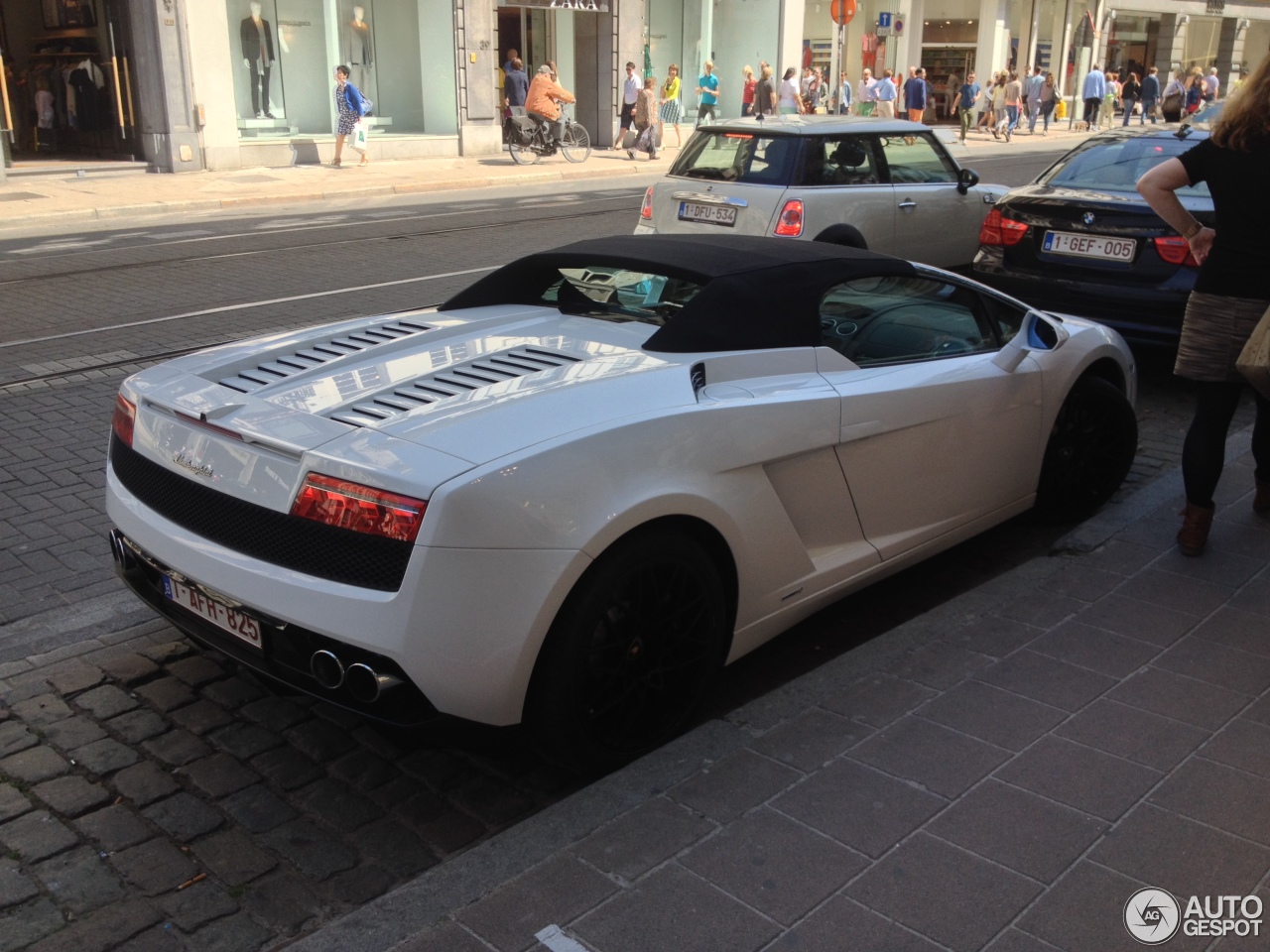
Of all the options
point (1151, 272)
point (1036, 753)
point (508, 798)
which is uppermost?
point (1151, 272)

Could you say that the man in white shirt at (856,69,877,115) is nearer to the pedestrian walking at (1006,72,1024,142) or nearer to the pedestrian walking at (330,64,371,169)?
the pedestrian walking at (1006,72,1024,142)

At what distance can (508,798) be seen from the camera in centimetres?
336

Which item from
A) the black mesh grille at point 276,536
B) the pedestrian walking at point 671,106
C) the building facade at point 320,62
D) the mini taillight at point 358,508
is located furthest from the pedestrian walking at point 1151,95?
the mini taillight at point 358,508

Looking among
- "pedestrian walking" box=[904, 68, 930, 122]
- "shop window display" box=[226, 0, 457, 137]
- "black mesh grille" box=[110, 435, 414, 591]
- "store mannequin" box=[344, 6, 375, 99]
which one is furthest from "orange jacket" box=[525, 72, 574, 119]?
"black mesh grille" box=[110, 435, 414, 591]

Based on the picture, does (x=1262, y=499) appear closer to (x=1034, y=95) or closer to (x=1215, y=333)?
(x=1215, y=333)

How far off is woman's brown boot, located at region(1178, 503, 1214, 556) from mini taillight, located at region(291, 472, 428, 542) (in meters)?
3.20

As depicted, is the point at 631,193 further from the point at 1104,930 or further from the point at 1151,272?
the point at 1104,930

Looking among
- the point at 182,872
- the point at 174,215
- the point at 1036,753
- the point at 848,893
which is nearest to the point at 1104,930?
the point at 848,893

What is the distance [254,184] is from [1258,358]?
1782 cm

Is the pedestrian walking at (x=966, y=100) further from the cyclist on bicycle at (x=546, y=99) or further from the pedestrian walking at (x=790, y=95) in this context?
the cyclist on bicycle at (x=546, y=99)

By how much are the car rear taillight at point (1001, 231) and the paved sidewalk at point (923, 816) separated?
4.12m

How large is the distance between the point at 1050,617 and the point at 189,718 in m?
2.79

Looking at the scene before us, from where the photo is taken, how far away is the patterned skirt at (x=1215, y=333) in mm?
4434

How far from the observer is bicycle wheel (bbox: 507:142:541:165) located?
23766 mm
